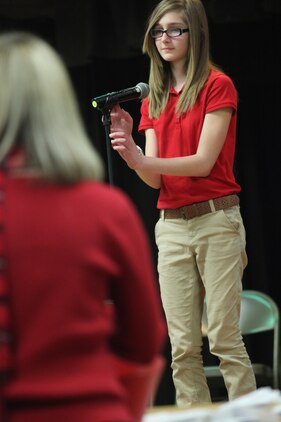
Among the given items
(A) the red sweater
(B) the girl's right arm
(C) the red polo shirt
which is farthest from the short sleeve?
(A) the red sweater

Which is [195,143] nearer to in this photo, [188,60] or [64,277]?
[188,60]

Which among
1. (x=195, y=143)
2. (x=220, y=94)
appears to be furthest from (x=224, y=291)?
(x=220, y=94)

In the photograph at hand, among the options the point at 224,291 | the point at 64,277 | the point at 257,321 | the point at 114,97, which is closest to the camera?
the point at 64,277

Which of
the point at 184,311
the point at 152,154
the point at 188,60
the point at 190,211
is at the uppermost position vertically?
the point at 188,60

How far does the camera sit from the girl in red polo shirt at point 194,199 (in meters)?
3.17

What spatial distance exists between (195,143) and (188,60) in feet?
1.05

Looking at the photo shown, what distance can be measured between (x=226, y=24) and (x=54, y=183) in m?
3.41

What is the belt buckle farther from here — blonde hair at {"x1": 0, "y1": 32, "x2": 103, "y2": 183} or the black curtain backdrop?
blonde hair at {"x1": 0, "y1": 32, "x2": 103, "y2": 183}

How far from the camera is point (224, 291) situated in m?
3.18

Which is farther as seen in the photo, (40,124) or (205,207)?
(205,207)

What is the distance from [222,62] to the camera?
473cm

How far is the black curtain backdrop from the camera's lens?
472cm

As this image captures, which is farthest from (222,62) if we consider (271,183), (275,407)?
(275,407)

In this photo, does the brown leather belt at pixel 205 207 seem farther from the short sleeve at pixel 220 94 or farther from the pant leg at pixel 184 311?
the short sleeve at pixel 220 94
